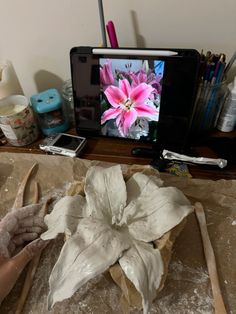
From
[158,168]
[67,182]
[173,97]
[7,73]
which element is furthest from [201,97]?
[7,73]

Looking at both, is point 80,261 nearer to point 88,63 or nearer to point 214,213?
point 214,213

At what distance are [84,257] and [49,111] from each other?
360 millimetres

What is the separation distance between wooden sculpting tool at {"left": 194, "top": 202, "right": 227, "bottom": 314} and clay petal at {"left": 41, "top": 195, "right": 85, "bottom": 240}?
0.20 m

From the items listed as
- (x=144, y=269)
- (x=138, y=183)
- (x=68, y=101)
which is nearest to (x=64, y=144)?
(x=68, y=101)

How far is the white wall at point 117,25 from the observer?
505 mm

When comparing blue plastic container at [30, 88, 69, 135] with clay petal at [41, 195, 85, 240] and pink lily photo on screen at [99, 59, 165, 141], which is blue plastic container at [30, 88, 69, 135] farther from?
clay petal at [41, 195, 85, 240]

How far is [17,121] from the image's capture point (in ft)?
1.79

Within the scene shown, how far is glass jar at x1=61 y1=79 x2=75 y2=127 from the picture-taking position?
2.03ft

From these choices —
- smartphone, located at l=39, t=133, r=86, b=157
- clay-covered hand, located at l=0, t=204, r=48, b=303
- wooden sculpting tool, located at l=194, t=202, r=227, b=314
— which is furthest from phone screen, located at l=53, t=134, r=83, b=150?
wooden sculpting tool, located at l=194, t=202, r=227, b=314

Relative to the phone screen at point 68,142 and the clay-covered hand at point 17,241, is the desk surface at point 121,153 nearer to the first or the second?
the phone screen at point 68,142

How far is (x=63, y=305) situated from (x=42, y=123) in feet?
1.26

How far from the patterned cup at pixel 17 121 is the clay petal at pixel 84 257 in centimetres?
30

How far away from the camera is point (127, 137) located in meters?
0.58

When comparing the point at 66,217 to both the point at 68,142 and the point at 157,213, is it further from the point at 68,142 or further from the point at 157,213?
the point at 68,142
